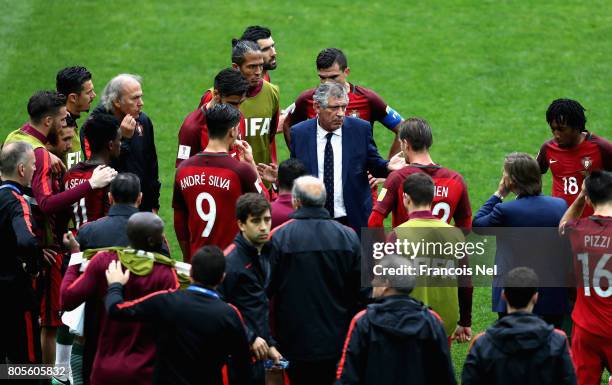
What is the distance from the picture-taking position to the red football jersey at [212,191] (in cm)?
798

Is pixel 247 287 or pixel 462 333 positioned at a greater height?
pixel 247 287

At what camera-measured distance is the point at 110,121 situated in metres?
8.12

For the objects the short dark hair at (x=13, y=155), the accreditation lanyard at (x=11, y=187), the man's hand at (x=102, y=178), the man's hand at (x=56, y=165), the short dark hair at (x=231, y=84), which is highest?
the short dark hair at (x=231, y=84)

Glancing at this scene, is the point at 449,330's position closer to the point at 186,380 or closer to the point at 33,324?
the point at 186,380

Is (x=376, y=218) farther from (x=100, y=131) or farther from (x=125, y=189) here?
(x=100, y=131)

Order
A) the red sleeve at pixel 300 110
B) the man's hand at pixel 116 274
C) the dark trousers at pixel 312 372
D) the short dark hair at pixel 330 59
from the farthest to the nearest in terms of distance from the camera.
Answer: the red sleeve at pixel 300 110, the short dark hair at pixel 330 59, the dark trousers at pixel 312 372, the man's hand at pixel 116 274

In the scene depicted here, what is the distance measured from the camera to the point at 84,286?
6.70 meters

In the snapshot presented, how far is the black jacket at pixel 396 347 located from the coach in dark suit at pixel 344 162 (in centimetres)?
272

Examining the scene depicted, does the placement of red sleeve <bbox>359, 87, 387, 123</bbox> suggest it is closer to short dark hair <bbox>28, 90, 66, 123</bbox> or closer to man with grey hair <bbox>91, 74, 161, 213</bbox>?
man with grey hair <bbox>91, 74, 161, 213</bbox>

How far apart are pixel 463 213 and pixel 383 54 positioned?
1049cm

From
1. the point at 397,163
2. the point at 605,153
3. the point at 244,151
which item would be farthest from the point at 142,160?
the point at 605,153

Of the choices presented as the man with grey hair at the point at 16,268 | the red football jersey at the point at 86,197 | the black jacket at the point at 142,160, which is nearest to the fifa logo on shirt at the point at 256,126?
the black jacket at the point at 142,160

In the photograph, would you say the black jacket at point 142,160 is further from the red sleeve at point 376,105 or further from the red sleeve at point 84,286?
the red sleeve at point 84,286

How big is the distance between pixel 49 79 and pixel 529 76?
24.2ft
